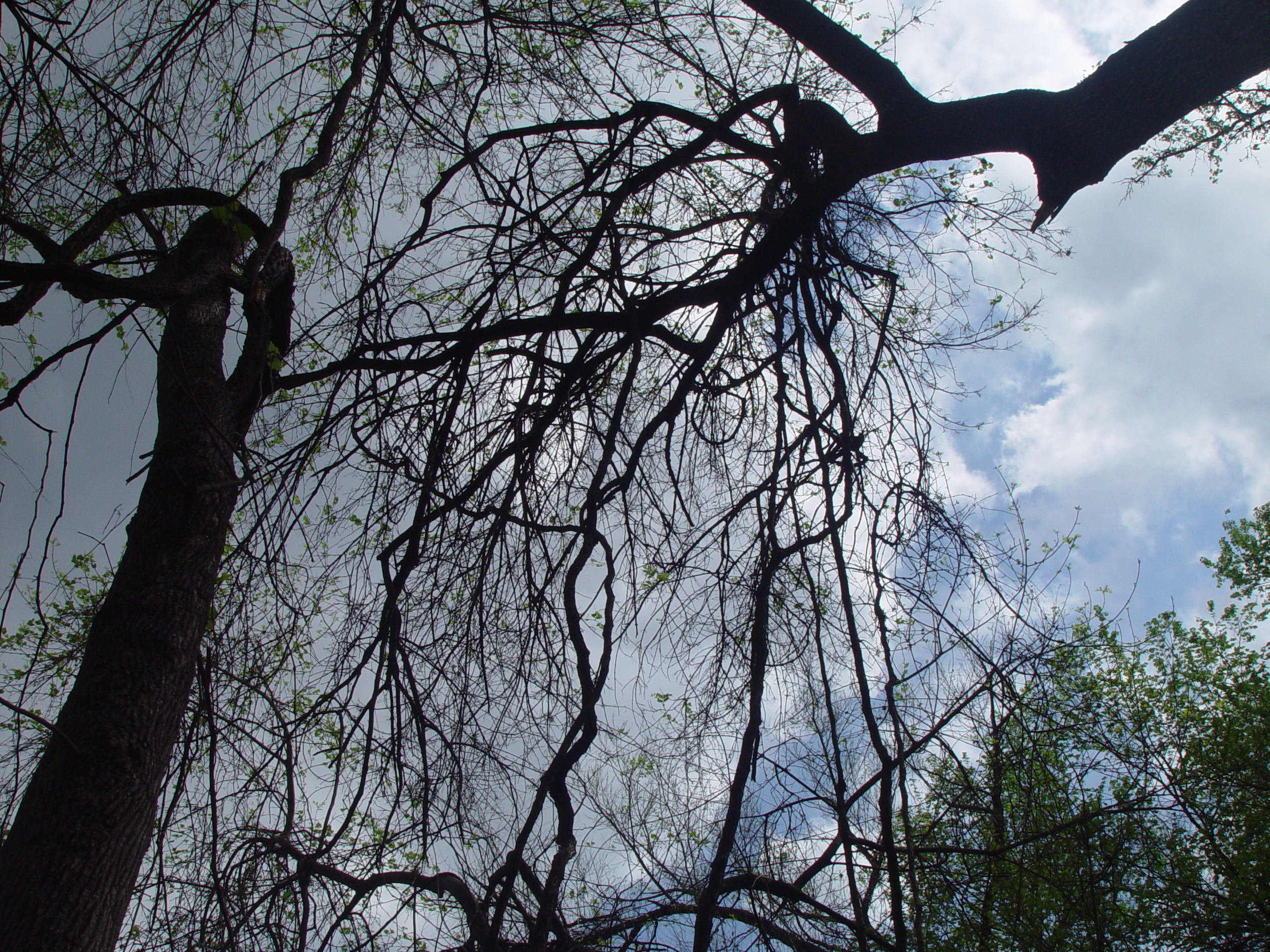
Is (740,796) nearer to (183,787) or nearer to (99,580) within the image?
(183,787)

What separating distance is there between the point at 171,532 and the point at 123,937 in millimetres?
1586

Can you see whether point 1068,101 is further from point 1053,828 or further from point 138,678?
point 138,678

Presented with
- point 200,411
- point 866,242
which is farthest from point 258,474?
point 866,242

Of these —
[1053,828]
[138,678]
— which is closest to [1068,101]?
[1053,828]

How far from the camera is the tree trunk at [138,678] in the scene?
1940 millimetres

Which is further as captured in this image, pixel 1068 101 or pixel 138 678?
pixel 1068 101

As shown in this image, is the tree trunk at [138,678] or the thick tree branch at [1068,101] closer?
the tree trunk at [138,678]

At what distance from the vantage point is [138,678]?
2.29 metres

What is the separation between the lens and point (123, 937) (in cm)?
276

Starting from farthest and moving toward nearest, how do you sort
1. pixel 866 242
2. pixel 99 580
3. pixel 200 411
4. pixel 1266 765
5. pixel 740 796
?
1. pixel 1266 765
2. pixel 99 580
3. pixel 866 242
4. pixel 200 411
5. pixel 740 796

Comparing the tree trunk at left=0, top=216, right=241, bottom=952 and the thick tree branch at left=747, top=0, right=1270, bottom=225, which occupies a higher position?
the thick tree branch at left=747, top=0, right=1270, bottom=225

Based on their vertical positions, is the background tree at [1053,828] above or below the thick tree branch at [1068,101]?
below

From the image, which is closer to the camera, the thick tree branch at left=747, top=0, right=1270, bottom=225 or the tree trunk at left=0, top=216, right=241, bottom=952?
the tree trunk at left=0, top=216, right=241, bottom=952

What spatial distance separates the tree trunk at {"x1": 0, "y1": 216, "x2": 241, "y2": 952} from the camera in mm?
1940
